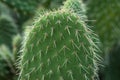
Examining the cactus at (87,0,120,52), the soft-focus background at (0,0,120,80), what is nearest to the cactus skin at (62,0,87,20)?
the soft-focus background at (0,0,120,80)

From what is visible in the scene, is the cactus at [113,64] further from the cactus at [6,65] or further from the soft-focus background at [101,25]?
the cactus at [6,65]

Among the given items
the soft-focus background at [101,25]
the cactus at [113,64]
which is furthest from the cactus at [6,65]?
the cactus at [113,64]

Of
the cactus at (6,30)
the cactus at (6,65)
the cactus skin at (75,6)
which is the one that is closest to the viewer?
the cactus skin at (75,6)

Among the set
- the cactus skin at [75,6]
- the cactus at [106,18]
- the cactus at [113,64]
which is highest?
the cactus skin at [75,6]

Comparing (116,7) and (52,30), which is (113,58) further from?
(52,30)

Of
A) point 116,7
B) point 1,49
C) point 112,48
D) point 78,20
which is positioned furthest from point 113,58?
point 78,20

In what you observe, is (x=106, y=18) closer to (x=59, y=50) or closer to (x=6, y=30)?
(x=6, y=30)

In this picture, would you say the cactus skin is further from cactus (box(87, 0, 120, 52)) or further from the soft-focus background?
cactus (box(87, 0, 120, 52))
